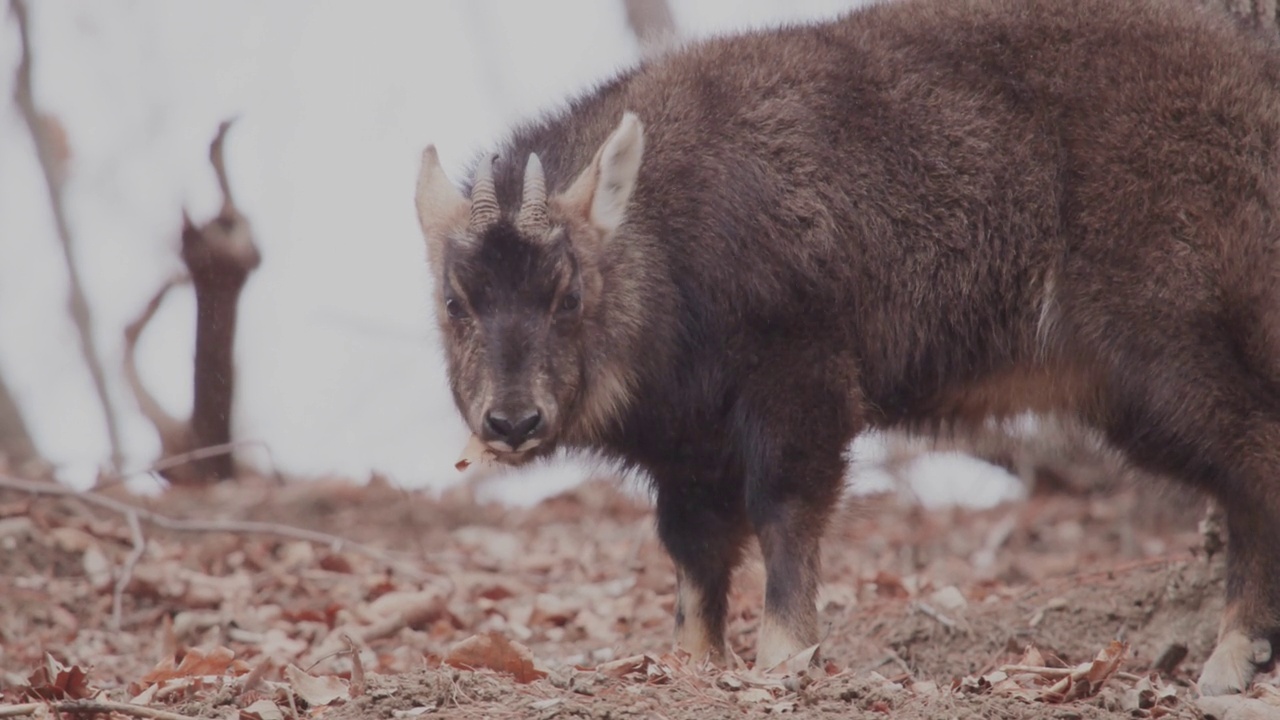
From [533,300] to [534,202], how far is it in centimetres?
39

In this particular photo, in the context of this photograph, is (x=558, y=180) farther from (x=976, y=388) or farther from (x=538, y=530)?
(x=538, y=530)

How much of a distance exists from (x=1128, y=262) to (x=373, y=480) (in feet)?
21.5

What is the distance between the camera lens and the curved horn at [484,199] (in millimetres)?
5426

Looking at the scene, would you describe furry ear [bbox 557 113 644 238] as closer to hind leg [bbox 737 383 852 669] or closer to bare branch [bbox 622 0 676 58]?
hind leg [bbox 737 383 852 669]

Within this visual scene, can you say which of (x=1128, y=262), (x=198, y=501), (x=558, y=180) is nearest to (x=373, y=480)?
(x=198, y=501)

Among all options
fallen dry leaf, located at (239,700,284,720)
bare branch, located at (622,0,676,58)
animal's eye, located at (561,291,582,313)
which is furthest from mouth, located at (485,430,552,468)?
bare branch, located at (622,0,676,58)

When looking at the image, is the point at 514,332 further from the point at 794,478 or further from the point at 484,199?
the point at 794,478

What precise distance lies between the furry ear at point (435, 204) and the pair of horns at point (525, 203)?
8.1 inches

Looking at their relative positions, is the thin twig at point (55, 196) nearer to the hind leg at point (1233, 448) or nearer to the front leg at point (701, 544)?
the front leg at point (701, 544)

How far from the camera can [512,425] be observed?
5.09 metres

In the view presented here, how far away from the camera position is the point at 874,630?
6133 mm

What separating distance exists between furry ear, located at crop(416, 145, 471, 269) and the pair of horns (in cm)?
21

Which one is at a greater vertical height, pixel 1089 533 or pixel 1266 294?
pixel 1266 294

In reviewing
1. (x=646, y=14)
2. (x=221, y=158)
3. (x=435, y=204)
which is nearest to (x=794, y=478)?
(x=435, y=204)
